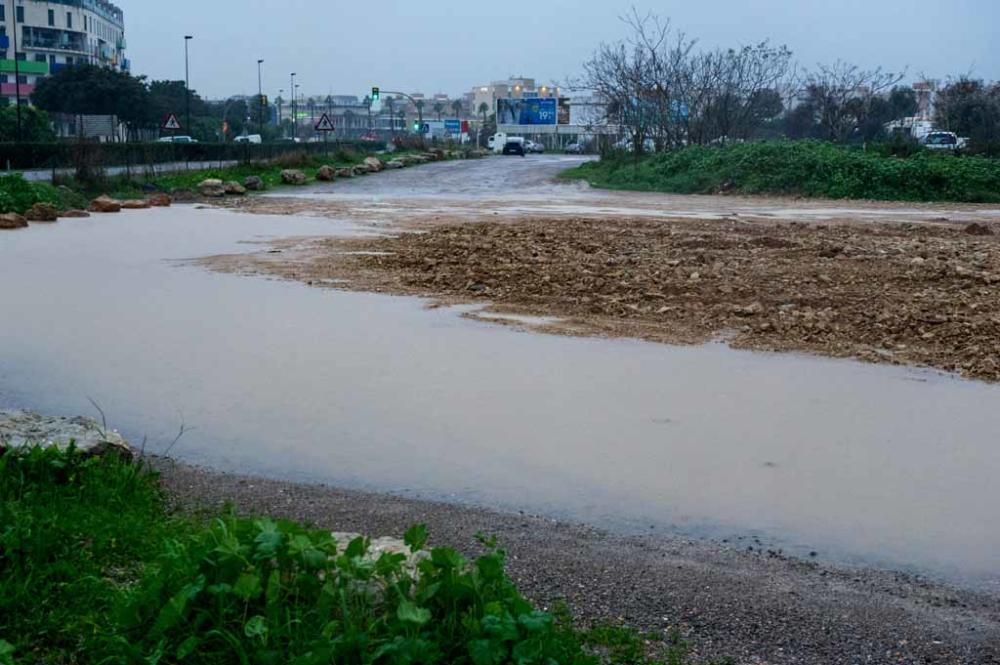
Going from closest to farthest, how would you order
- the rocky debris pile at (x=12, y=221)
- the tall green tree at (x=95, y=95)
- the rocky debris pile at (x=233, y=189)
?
the rocky debris pile at (x=12, y=221) < the rocky debris pile at (x=233, y=189) < the tall green tree at (x=95, y=95)

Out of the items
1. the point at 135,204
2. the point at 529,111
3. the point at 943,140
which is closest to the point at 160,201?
the point at 135,204

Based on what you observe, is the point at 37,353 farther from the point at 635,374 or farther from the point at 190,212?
the point at 190,212

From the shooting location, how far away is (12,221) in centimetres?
2019

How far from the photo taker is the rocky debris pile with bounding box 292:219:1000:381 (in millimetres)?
10414

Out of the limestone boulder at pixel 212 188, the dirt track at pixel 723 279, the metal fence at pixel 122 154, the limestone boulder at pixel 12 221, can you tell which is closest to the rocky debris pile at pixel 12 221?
the limestone boulder at pixel 12 221

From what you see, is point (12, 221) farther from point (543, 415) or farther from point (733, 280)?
point (543, 415)

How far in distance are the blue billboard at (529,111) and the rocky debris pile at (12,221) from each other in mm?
82515

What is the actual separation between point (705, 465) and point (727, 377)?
230 cm

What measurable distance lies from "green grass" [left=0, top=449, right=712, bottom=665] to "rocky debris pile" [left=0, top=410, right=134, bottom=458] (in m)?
1.44

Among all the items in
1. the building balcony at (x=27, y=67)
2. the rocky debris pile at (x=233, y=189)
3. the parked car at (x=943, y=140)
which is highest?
the building balcony at (x=27, y=67)

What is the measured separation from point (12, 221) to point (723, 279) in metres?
13.1

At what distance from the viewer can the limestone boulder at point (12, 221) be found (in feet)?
65.9

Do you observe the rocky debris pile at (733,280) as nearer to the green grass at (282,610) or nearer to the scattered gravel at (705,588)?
the scattered gravel at (705,588)

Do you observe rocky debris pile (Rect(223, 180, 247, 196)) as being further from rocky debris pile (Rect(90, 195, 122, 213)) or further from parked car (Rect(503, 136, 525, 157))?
parked car (Rect(503, 136, 525, 157))
